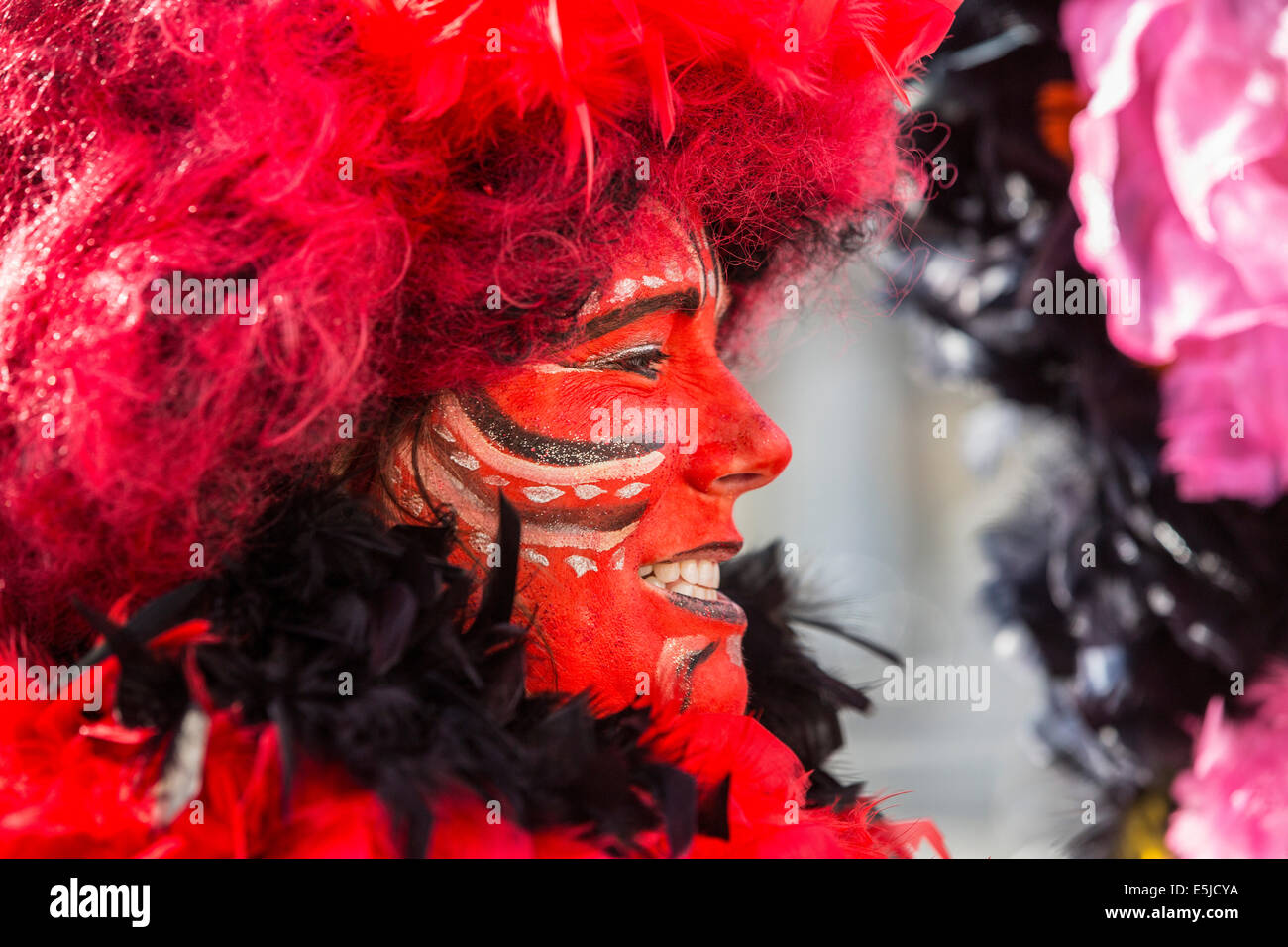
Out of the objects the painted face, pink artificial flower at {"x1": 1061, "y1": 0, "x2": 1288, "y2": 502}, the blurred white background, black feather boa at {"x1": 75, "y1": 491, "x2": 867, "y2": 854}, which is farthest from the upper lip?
the blurred white background

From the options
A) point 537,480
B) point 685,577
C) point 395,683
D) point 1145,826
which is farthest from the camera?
point 1145,826

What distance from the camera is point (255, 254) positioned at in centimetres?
85

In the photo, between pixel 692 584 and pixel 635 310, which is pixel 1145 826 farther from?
pixel 635 310

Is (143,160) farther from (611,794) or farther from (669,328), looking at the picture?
(611,794)

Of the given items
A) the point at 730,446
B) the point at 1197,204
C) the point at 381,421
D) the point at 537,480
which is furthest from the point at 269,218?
Answer: the point at 1197,204

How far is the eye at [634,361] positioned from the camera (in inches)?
39.3

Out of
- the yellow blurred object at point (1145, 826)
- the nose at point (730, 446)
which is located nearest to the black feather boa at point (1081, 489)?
the yellow blurred object at point (1145, 826)

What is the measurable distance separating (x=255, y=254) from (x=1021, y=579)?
1.52 m

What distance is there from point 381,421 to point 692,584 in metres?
0.38

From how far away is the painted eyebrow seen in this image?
981 mm

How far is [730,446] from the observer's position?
1062 millimetres

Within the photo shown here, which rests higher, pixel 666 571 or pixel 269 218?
pixel 269 218

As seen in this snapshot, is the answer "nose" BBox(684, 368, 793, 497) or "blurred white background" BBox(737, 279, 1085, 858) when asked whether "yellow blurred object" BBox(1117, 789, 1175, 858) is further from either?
"nose" BBox(684, 368, 793, 497)
